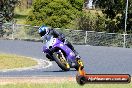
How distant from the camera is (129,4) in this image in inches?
1625

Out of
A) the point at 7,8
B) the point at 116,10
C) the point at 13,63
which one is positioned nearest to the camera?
the point at 13,63

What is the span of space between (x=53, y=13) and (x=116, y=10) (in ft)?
20.5

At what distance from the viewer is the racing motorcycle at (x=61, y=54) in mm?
3742

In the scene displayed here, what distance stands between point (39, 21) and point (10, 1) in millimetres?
3427

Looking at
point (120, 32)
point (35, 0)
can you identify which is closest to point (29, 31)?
point (35, 0)

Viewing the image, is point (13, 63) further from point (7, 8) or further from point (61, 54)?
point (7, 8)

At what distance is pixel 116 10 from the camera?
41.8m

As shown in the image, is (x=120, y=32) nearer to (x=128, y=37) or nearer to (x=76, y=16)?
(x=128, y=37)

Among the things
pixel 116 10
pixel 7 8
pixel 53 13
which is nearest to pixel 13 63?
pixel 7 8

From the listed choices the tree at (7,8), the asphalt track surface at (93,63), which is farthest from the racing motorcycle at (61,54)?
the tree at (7,8)

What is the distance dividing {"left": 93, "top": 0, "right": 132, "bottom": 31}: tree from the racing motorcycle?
3756 cm

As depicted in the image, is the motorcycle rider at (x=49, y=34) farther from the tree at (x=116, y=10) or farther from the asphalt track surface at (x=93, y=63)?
the tree at (x=116, y=10)

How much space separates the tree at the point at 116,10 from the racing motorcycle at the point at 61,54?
123 ft

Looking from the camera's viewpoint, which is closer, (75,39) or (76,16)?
(75,39)
